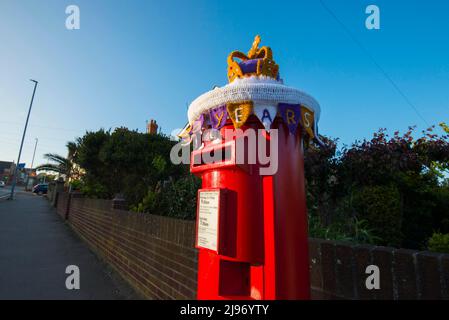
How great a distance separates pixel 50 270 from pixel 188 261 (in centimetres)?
331

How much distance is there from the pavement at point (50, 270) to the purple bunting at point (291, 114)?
3437mm

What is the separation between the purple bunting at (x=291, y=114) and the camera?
1.49 meters

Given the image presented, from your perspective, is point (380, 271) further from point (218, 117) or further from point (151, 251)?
point (151, 251)

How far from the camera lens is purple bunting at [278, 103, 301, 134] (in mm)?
1487

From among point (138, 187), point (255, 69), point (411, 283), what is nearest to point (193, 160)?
point (255, 69)

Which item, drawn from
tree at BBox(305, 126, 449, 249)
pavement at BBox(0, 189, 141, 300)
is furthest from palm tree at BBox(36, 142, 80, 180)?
tree at BBox(305, 126, 449, 249)

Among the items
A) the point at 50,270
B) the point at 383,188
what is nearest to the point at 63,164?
the point at 50,270

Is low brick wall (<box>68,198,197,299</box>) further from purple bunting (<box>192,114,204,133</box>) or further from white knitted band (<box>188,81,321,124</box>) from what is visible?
white knitted band (<box>188,81,321,124</box>)

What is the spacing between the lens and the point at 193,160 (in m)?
1.76

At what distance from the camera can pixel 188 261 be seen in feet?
9.52

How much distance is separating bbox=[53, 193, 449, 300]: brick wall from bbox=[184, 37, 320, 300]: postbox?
0.25 meters

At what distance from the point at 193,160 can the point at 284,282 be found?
93 cm

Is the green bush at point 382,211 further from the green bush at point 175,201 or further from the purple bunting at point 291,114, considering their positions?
the purple bunting at point 291,114
